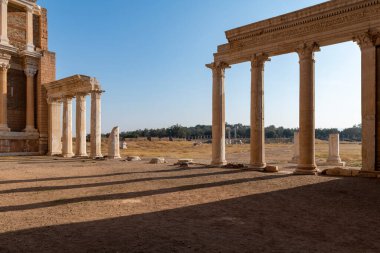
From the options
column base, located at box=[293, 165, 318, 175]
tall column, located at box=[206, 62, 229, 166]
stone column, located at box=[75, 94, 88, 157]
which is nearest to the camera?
column base, located at box=[293, 165, 318, 175]

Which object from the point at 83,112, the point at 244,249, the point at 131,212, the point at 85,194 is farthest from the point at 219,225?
the point at 83,112

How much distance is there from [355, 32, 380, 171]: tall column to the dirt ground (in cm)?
149

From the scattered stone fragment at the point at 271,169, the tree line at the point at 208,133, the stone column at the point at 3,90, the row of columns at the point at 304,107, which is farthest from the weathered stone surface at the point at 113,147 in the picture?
the tree line at the point at 208,133

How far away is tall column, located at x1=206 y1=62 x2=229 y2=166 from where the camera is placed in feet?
56.9

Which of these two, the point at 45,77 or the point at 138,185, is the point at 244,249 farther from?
the point at 45,77

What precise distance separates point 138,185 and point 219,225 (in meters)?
5.33

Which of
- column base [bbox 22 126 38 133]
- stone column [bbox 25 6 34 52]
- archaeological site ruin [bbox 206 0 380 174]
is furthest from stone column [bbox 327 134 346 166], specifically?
stone column [bbox 25 6 34 52]

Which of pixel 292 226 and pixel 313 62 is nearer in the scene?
pixel 292 226

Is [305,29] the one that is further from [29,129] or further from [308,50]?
[29,129]

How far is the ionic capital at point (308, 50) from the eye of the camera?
13.6 m

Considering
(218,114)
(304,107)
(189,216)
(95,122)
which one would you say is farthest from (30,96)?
(189,216)

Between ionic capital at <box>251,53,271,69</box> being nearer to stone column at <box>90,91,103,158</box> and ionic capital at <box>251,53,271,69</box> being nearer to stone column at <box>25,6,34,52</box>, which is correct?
stone column at <box>90,91,103,158</box>

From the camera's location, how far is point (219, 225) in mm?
5746

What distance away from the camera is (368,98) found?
1223 cm
